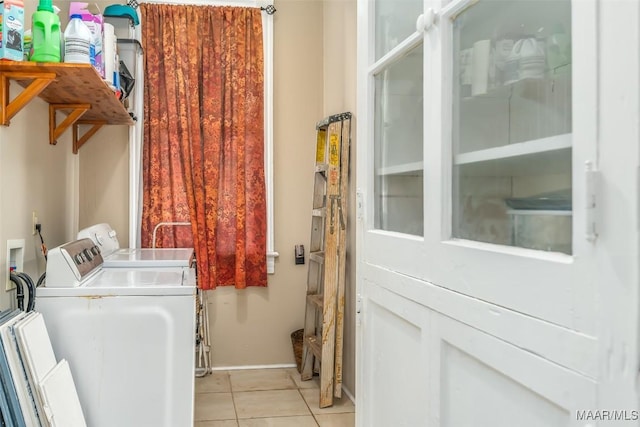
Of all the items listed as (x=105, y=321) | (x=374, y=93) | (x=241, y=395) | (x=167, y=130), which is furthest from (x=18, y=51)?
(x=241, y=395)

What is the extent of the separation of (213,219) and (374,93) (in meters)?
2.07

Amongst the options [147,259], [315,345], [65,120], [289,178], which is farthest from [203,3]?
[315,345]

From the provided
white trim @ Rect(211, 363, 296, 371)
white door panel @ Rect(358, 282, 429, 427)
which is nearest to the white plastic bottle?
white door panel @ Rect(358, 282, 429, 427)

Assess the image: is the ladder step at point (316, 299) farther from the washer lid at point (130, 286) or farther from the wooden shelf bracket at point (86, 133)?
the wooden shelf bracket at point (86, 133)

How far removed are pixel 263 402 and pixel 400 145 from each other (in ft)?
6.81

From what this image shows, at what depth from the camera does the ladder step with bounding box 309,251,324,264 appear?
3408 mm

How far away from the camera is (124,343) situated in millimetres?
1853

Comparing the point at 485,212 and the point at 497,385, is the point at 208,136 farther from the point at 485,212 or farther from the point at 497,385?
the point at 497,385

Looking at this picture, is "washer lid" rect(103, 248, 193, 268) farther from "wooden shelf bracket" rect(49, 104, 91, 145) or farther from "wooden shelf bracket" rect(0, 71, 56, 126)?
"wooden shelf bracket" rect(0, 71, 56, 126)

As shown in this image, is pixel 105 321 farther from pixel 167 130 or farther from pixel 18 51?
pixel 167 130

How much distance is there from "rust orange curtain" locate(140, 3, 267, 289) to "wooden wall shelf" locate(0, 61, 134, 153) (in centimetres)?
42

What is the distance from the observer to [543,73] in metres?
0.98

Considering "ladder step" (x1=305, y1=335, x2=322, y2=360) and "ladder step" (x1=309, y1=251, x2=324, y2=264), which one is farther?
"ladder step" (x1=309, y1=251, x2=324, y2=264)

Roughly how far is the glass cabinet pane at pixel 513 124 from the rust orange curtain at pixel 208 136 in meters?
2.52
